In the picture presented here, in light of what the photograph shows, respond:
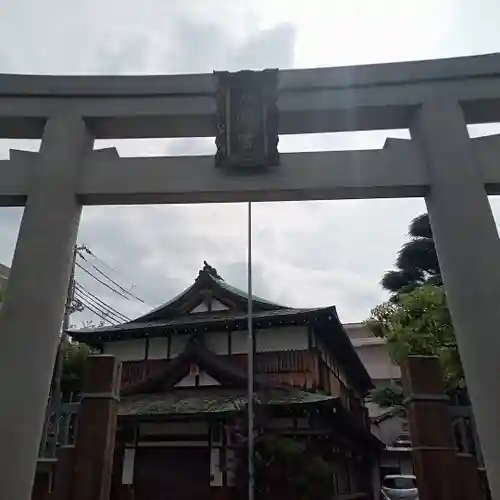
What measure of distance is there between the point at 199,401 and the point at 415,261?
10037 millimetres

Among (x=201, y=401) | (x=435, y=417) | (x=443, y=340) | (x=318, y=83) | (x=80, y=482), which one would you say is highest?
(x=318, y=83)

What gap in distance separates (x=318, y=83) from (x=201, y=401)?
767 cm

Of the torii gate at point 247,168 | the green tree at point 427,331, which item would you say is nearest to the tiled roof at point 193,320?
the green tree at point 427,331

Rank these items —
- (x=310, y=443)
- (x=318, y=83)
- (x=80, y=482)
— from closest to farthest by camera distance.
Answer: (x=318, y=83) < (x=80, y=482) < (x=310, y=443)

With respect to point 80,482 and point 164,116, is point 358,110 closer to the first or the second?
point 164,116

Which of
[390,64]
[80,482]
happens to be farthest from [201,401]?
[390,64]

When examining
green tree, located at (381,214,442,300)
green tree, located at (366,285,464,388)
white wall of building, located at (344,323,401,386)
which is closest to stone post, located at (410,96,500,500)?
green tree, located at (366,285,464,388)

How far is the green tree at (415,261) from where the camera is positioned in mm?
16688

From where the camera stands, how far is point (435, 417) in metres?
4.75

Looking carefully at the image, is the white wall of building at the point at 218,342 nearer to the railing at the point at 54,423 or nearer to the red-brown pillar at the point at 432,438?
the red-brown pillar at the point at 432,438

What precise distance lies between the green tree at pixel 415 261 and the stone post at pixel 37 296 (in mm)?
14264

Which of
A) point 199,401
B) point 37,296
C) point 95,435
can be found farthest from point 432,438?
point 199,401

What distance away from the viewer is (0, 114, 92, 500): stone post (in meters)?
3.08

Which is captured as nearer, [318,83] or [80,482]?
[318,83]
